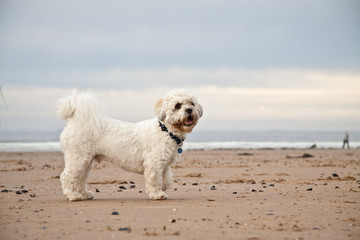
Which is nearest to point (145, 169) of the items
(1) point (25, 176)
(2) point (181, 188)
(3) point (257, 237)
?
(2) point (181, 188)

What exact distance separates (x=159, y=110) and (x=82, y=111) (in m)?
1.47

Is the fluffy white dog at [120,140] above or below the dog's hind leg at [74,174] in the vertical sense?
above

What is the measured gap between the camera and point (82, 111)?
29.0ft

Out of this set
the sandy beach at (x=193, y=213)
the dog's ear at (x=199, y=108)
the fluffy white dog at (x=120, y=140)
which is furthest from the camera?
the dog's ear at (x=199, y=108)

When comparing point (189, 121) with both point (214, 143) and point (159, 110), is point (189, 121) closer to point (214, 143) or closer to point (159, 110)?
point (159, 110)

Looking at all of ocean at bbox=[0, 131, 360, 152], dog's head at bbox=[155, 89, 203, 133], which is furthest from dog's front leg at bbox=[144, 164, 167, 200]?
ocean at bbox=[0, 131, 360, 152]

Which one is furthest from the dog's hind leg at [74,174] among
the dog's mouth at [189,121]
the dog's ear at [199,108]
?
the dog's ear at [199,108]

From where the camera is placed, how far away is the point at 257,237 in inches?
218

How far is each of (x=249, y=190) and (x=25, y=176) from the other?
7.72m

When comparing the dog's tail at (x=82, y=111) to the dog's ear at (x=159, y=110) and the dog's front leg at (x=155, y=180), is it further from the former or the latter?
the dog's front leg at (x=155, y=180)

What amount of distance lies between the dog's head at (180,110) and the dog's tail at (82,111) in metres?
1.17

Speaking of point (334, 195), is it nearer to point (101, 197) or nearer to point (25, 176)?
point (101, 197)

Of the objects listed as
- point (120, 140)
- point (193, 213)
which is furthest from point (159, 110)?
point (193, 213)

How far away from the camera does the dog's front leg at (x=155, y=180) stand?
29.1ft
